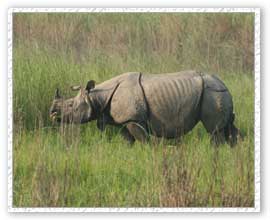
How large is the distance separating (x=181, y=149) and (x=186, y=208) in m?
0.48

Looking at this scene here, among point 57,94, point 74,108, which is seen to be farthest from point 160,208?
point 57,94

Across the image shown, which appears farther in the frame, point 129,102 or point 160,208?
point 129,102

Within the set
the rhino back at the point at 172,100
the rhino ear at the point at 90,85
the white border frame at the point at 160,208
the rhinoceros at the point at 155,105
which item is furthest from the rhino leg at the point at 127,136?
the white border frame at the point at 160,208

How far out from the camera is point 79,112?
34.4ft

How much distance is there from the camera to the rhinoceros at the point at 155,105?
10.4 meters

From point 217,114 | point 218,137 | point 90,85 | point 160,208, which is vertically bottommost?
point 160,208

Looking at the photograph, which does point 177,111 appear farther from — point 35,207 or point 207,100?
point 35,207

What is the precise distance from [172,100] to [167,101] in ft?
0.14

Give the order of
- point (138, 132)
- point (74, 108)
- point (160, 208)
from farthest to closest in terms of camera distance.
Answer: point (74, 108) → point (138, 132) → point (160, 208)

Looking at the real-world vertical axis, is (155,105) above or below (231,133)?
above

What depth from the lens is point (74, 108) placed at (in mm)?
10492

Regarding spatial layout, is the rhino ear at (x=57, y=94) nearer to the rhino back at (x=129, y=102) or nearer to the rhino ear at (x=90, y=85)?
the rhino ear at (x=90, y=85)

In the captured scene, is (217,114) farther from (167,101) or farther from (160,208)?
(160,208)
